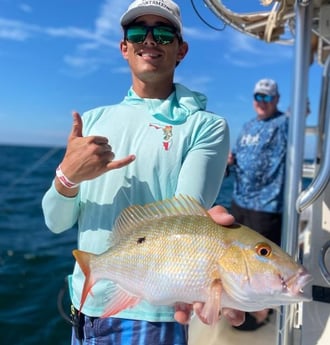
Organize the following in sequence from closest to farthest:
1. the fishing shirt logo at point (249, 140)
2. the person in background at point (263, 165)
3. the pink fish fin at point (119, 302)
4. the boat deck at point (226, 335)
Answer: the pink fish fin at point (119, 302), the boat deck at point (226, 335), the person in background at point (263, 165), the fishing shirt logo at point (249, 140)

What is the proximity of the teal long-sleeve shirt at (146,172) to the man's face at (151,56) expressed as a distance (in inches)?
4.5

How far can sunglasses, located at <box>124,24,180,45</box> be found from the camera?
1676mm

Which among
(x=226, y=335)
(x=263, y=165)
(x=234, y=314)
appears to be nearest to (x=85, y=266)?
(x=234, y=314)

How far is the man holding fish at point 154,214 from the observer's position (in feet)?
3.95

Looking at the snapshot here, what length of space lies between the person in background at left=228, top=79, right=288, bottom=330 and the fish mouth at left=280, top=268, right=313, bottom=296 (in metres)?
3.09

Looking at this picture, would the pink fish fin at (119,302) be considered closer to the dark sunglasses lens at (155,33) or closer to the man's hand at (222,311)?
the man's hand at (222,311)

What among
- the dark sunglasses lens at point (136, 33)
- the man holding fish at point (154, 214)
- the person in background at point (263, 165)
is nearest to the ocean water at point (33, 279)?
the person in background at point (263, 165)

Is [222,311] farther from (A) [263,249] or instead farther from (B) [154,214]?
(B) [154,214]

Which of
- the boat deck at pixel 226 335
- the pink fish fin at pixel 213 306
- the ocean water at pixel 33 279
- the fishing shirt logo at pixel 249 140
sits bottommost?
the ocean water at pixel 33 279

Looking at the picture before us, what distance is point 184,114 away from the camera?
161 centimetres

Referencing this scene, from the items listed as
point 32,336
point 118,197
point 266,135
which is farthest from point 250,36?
point 32,336

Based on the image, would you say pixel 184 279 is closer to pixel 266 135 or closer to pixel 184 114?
pixel 184 114

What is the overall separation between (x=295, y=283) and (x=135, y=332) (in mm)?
675

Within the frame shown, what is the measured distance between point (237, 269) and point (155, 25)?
3.56 feet
